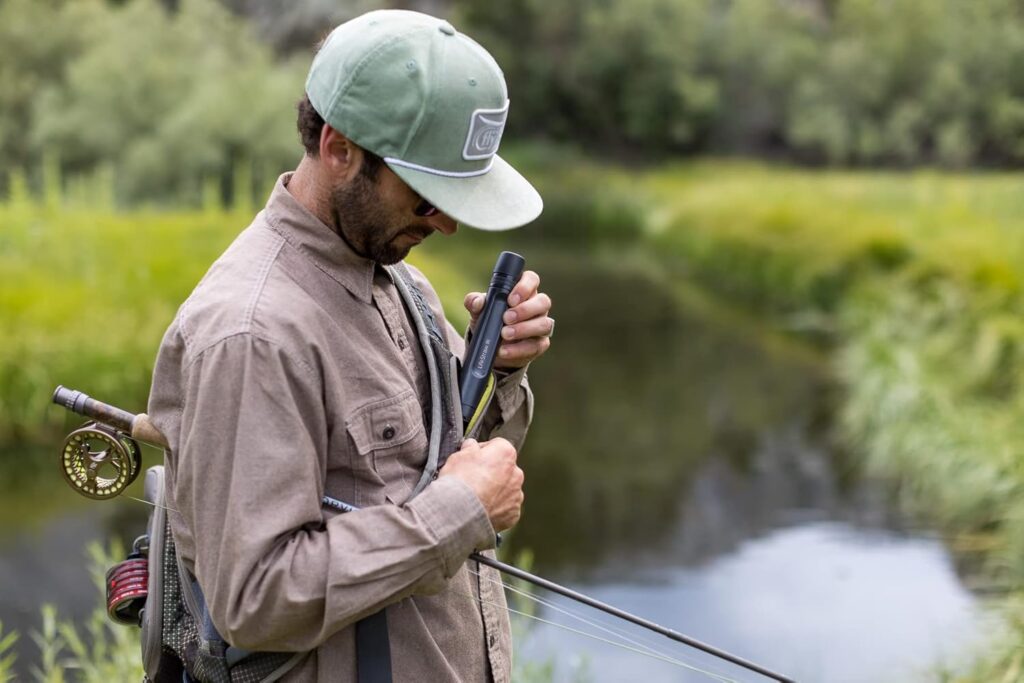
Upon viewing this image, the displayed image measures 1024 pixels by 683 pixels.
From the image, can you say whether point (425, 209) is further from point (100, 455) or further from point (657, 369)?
point (657, 369)

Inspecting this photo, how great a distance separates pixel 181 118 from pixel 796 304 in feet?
24.0

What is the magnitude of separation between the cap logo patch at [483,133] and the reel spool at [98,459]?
0.68m

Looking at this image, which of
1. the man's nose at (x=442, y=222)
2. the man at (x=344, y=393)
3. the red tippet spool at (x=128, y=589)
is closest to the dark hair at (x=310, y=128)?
the man at (x=344, y=393)

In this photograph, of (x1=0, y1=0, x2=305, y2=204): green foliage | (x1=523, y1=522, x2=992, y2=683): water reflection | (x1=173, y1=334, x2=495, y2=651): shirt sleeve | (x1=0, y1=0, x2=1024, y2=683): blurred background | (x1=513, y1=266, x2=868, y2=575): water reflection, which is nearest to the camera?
(x1=173, y1=334, x2=495, y2=651): shirt sleeve

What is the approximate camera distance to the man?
1.36 meters

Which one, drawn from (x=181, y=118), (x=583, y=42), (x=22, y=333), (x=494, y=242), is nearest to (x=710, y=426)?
(x=22, y=333)

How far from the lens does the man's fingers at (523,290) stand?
1821 millimetres

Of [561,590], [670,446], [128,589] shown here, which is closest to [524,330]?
[561,590]

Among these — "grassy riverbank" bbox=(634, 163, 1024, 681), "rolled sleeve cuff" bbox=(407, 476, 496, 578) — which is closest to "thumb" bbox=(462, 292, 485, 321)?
"rolled sleeve cuff" bbox=(407, 476, 496, 578)

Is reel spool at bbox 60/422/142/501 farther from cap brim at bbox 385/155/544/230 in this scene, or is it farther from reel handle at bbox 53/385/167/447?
cap brim at bbox 385/155/544/230

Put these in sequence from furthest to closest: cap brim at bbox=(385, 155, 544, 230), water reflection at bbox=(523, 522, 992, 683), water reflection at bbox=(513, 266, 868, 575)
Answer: water reflection at bbox=(513, 266, 868, 575) < water reflection at bbox=(523, 522, 992, 683) < cap brim at bbox=(385, 155, 544, 230)

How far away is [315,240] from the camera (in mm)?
1535

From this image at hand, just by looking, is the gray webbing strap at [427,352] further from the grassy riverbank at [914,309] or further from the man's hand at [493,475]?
the grassy riverbank at [914,309]

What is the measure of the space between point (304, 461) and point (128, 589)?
60cm
